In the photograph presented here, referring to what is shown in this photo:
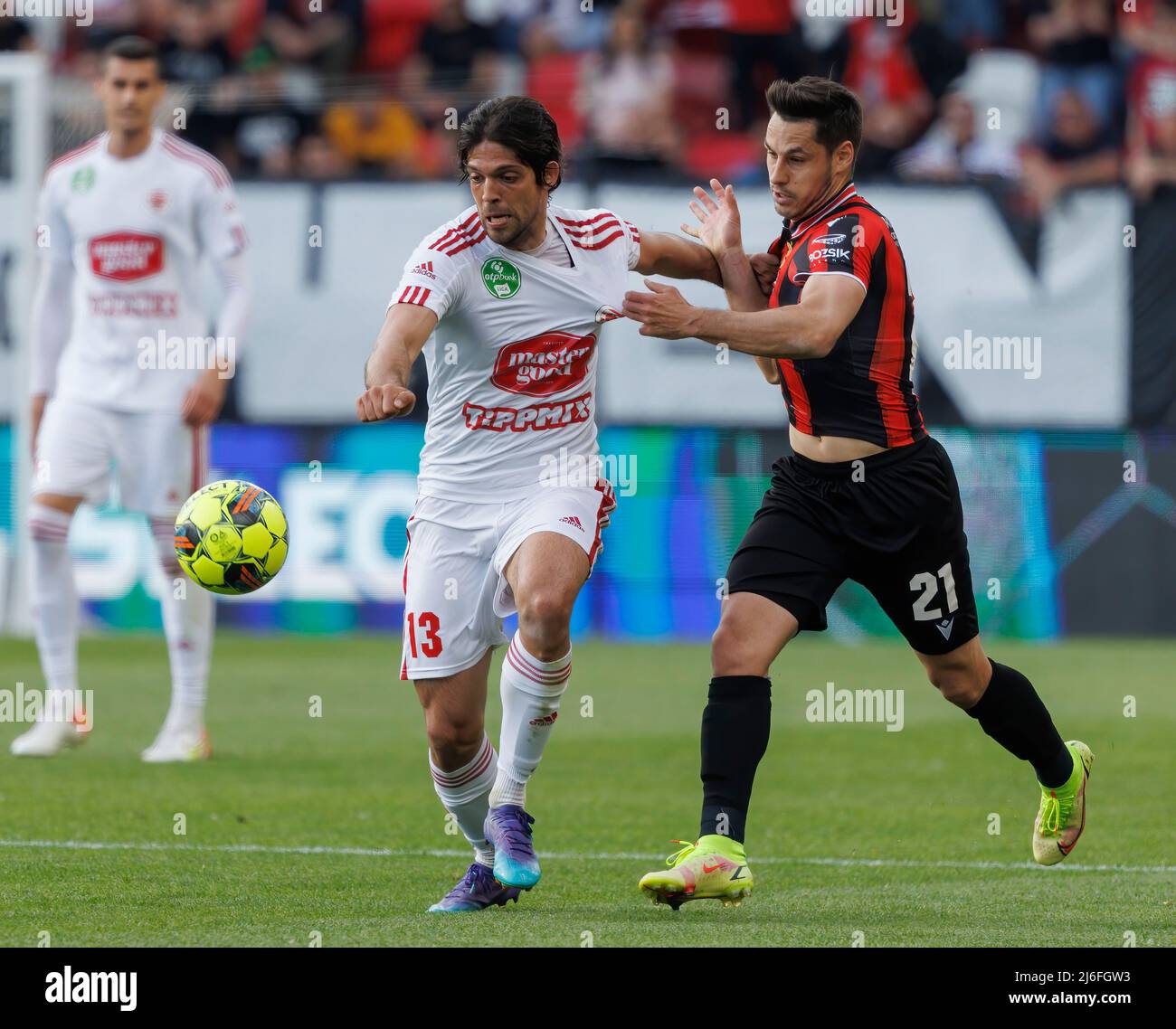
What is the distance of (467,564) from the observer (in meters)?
6.09

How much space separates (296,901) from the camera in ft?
19.7

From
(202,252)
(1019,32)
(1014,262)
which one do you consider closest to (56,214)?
(202,252)

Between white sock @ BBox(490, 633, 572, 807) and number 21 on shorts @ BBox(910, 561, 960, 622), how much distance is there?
102 centimetres

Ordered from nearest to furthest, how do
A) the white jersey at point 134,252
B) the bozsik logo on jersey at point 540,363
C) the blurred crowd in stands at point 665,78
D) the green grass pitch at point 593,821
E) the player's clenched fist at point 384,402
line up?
the player's clenched fist at point 384,402 < the green grass pitch at point 593,821 < the bozsik logo on jersey at point 540,363 < the white jersey at point 134,252 < the blurred crowd in stands at point 665,78

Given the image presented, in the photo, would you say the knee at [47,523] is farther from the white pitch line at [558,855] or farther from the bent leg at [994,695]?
the bent leg at [994,695]

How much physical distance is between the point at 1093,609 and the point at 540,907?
9603mm

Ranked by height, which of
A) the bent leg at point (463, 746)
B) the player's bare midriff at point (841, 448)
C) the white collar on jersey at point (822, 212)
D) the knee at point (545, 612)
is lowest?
the bent leg at point (463, 746)

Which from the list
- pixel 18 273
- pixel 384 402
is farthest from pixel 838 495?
pixel 18 273

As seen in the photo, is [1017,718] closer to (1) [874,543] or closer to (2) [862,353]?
(1) [874,543]

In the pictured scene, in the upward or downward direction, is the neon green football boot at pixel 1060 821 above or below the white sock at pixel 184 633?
below

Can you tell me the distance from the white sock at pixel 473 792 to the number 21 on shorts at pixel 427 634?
1.13 ft

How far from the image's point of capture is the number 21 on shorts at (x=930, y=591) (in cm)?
605

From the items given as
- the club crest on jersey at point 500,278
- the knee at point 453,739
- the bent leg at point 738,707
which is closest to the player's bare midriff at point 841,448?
the bent leg at point 738,707

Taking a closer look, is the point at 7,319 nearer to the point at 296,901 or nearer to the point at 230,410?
the point at 230,410
